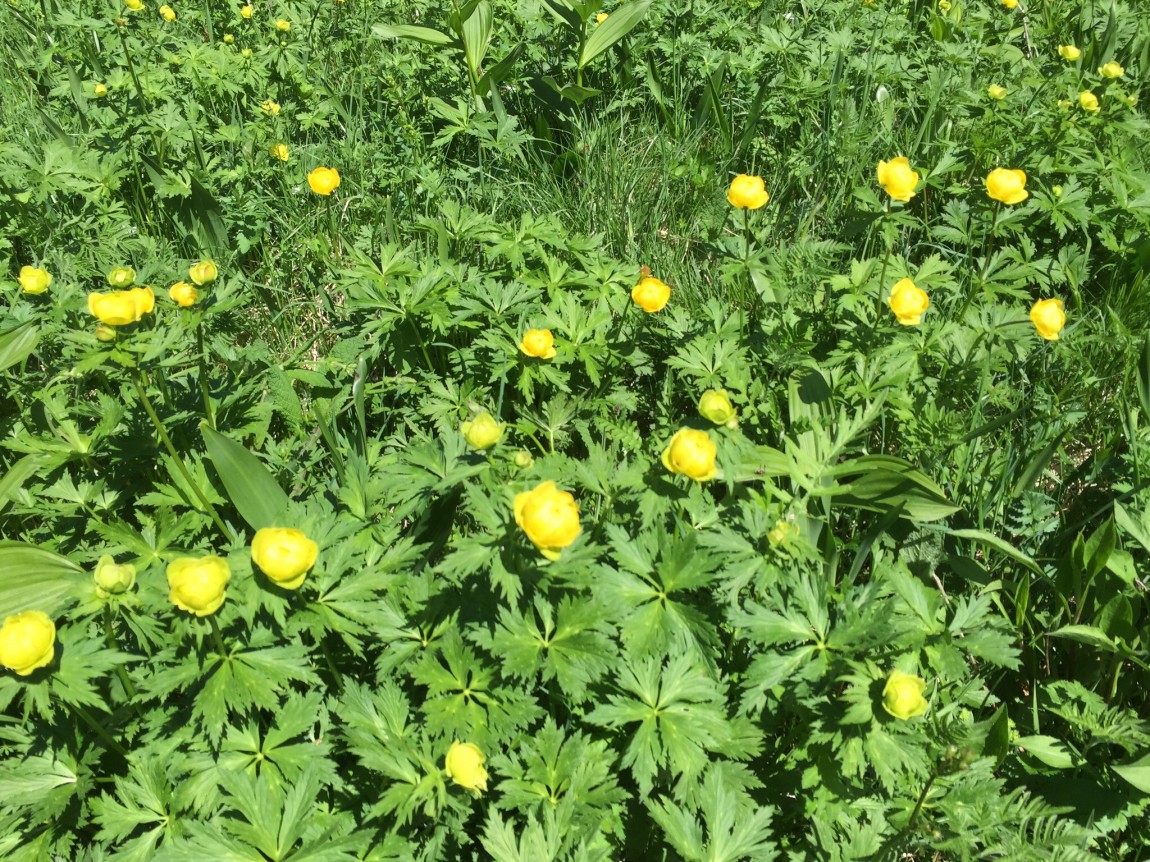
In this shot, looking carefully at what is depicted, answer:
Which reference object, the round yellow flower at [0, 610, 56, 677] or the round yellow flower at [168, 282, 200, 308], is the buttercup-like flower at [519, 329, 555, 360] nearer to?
the round yellow flower at [168, 282, 200, 308]

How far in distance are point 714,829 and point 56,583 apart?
58.0 inches

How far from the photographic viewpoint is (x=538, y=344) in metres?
2.02

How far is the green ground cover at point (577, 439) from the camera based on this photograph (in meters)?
1.46

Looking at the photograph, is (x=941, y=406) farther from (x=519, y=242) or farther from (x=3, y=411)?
(x=3, y=411)

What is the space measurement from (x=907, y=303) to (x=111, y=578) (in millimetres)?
1793

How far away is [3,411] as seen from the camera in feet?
8.18

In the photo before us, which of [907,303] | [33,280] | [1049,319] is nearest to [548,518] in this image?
[907,303]

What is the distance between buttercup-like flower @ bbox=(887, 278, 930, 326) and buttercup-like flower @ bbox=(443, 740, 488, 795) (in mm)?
1427

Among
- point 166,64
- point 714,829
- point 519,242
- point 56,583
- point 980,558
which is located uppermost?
point 166,64

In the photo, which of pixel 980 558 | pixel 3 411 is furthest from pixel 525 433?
pixel 3 411

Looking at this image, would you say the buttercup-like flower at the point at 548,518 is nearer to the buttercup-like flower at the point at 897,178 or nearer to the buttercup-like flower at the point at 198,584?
the buttercup-like flower at the point at 198,584

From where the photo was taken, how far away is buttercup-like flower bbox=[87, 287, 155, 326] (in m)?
1.70

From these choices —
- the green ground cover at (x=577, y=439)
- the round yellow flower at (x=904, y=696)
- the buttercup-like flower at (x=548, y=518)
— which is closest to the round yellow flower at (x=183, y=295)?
the green ground cover at (x=577, y=439)

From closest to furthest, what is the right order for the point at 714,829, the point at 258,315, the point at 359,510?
the point at 714,829, the point at 359,510, the point at 258,315
